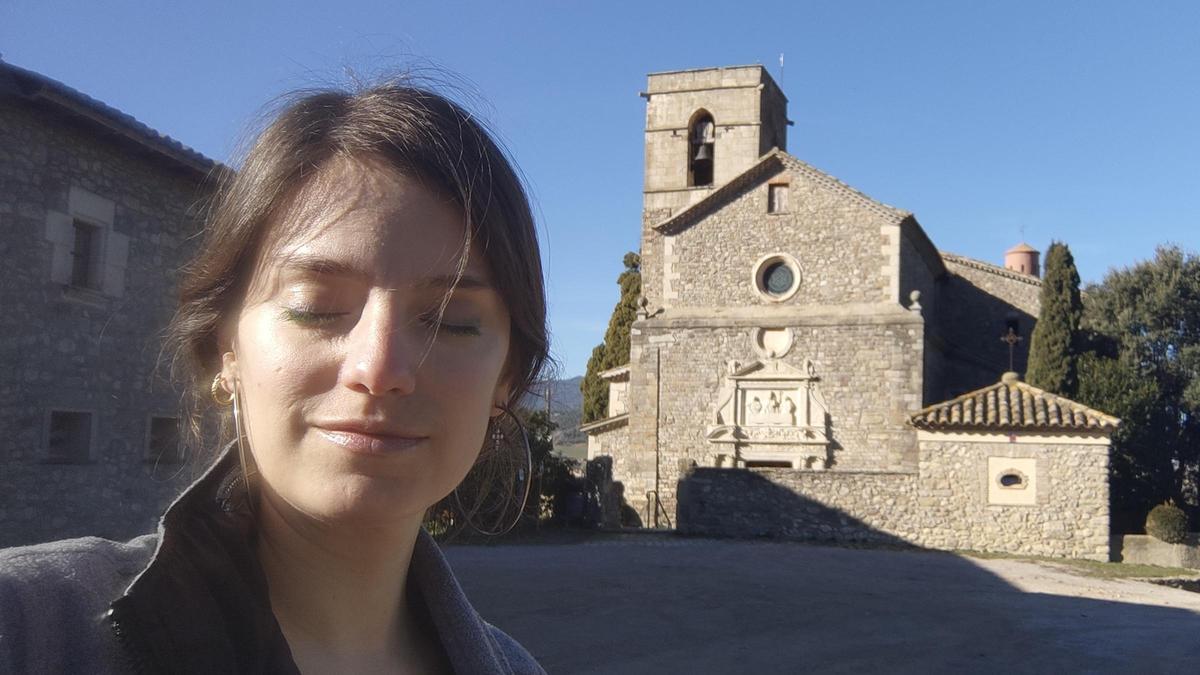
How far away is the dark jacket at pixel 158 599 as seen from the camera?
34.5 inches

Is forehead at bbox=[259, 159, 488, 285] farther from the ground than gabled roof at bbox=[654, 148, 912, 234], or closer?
closer

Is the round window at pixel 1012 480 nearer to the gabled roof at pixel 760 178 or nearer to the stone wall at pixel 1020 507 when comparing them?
the stone wall at pixel 1020 507

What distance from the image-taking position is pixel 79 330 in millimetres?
9609

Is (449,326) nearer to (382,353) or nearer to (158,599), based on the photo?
(382,353)

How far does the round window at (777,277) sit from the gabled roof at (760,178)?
187 centimetres

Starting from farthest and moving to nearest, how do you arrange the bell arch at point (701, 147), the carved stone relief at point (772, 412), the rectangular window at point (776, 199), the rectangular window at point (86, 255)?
the bell arch at point (701, 147) < the rectangular window at point (776, 199) < the carved stone relief at point (772, 412) < the rectangular window at point (86, 255)

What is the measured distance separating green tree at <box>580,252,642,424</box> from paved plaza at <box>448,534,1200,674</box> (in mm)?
16750

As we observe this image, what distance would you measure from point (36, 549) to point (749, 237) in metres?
24.2

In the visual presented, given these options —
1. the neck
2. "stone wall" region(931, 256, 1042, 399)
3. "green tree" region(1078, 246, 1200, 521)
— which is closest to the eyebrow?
the neck

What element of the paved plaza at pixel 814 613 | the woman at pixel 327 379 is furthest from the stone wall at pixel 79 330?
the woman at pixel 327 379

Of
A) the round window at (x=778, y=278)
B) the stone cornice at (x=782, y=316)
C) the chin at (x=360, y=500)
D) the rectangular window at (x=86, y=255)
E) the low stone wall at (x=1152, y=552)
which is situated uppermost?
the round window at (x=778, y=278)

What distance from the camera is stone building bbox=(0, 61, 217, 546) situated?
8711 mm

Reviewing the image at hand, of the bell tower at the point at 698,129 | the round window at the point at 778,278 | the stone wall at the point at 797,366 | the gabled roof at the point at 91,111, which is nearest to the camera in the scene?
the gabled roof at the point at 91,111

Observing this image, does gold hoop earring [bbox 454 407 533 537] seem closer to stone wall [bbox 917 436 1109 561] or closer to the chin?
the chin
